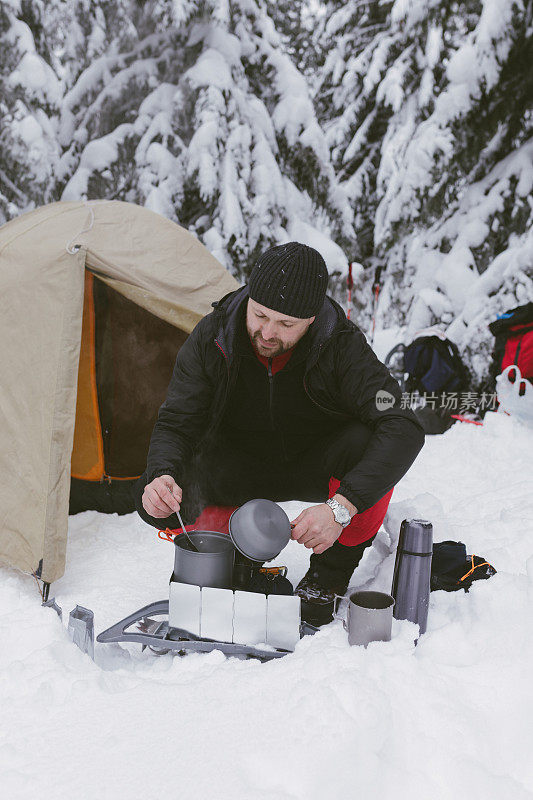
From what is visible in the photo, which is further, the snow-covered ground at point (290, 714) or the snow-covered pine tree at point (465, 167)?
the snow-covered pine tree at point (465, 167)

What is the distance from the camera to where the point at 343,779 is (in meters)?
1.06

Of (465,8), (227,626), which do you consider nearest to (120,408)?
(227,626)

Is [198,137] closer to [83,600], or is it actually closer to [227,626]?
[83,600]

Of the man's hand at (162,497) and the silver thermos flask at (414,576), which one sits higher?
the man's hand at (162,497)

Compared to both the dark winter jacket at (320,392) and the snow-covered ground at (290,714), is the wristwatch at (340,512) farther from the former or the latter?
the snow-covered ground at (290,714)

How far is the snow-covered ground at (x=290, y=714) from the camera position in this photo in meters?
1.07

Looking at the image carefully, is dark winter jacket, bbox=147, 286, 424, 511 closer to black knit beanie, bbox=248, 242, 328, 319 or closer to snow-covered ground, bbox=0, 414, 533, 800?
black knit beanie, bbox=248, 242, 328, 319

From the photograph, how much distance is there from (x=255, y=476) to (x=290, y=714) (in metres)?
1.04

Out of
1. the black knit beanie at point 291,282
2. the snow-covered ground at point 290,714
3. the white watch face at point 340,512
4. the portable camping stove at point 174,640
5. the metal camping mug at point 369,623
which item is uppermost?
the black knit beanie at point 291,282

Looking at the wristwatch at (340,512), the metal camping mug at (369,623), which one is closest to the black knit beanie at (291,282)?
the wristwatch at (340,512)

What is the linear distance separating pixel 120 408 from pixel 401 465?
2164mm

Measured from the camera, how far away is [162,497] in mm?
1730

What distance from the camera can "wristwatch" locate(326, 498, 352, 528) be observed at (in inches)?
66.3

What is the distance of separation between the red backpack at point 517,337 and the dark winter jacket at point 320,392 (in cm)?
272
